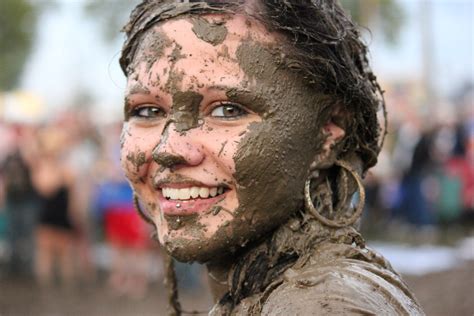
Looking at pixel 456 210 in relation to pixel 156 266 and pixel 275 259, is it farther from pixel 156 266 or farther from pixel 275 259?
pixel 275 259

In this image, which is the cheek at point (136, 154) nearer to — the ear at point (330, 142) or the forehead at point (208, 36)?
the forehead at point (208, 36)

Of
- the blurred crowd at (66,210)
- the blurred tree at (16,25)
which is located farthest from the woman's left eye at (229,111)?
the blurred tree at (16,25)

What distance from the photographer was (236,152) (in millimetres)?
2494

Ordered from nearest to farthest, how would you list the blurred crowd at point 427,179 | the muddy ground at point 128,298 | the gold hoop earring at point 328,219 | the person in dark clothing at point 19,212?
the gold hoop earring at point 328,219, the muddy ground at point 128,298, the person in dark clothing at point 19,212, the blurred crowd at point 427,179

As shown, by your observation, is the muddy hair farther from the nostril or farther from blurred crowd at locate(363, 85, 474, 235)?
blurred crowd at locate(363, 85, 474, 235)

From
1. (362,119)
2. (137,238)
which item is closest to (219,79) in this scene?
(362,119)

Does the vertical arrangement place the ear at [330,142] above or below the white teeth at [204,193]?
above

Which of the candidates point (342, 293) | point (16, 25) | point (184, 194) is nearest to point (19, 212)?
point (184, 194)

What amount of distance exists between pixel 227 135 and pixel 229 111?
0.08 meters

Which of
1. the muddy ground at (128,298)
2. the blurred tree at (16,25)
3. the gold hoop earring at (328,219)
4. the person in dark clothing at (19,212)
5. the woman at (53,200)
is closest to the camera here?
the gold hoop earring at (328,219)

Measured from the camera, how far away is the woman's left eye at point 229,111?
100 inches

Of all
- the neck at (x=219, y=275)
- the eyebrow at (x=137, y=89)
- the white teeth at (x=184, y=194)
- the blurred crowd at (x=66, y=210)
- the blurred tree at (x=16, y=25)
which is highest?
the blurred tree at (x=16, y=25)

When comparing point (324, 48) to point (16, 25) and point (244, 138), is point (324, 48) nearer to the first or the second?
point (244, 138)

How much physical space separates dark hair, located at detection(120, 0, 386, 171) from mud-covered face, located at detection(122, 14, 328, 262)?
49 mm
